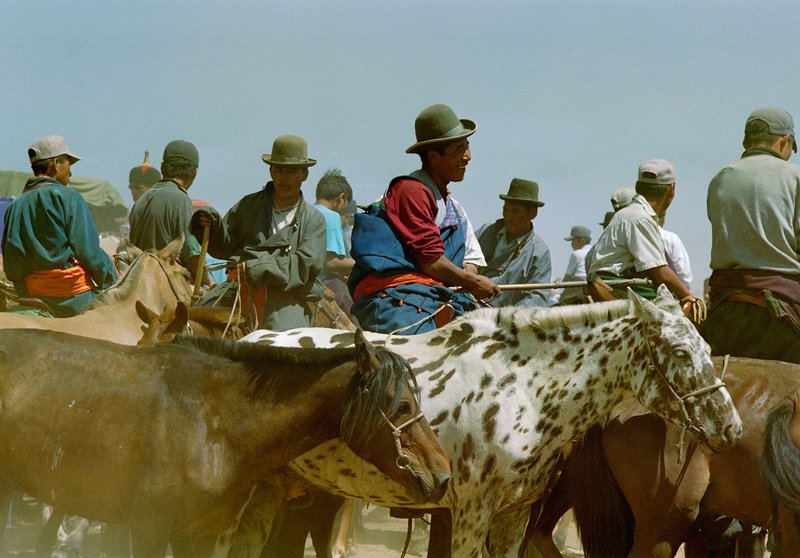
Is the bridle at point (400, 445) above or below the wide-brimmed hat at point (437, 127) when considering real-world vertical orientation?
below

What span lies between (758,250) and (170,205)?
4.75 metres

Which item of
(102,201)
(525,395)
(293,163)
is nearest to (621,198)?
(293,163)

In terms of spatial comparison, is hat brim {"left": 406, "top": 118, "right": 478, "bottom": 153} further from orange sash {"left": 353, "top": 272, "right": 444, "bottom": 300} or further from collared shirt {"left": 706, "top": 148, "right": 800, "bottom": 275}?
collared shirt {"left": 706, "top": 148, "right": 800, "bottom": 275}

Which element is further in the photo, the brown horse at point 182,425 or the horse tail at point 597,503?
the horse tail at point 597,503

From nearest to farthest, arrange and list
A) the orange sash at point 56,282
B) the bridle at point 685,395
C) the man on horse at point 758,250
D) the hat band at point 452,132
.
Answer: the bridle at point 685,395
the hat band at point 452,132
the man on horse at point 758,250
the orange sash at point 56,282

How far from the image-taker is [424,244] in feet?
20.6

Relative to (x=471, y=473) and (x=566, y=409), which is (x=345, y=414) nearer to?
(x=471, y=473)

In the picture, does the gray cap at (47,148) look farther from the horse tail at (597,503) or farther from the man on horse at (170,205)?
the horse tail at (597,503)

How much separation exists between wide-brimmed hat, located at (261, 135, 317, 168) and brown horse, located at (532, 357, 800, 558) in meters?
2.82

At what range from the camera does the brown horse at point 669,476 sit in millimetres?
6047

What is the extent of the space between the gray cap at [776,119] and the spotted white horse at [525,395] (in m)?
1.78

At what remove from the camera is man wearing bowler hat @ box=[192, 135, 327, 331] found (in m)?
7.59

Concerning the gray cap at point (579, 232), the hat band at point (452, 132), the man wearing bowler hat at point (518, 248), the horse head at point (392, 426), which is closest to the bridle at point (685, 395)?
the horse head at point (392, 426)

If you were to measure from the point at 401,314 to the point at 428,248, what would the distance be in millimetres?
430
